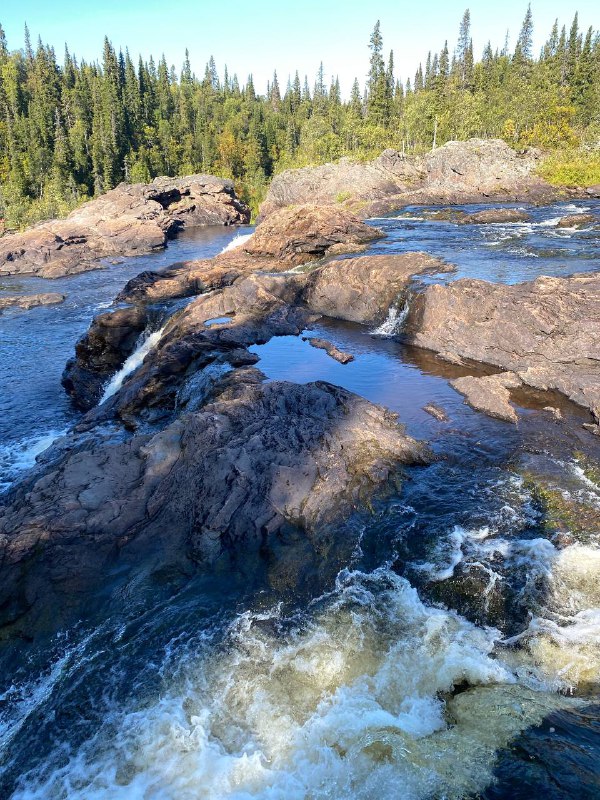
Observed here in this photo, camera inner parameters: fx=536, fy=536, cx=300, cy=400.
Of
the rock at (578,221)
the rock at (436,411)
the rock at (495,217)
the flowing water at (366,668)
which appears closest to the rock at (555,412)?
the flowing water at (366,668)

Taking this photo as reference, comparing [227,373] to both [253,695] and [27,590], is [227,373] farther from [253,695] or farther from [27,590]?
[253,695]

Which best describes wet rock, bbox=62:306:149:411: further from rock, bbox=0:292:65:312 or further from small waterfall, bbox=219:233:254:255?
rock, bbox=0:292:65:312

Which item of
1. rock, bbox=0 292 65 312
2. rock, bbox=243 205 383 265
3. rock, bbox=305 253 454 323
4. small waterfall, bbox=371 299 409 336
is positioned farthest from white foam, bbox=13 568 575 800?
rock, bbox=0 292 65 312

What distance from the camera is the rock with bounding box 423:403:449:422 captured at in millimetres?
12084

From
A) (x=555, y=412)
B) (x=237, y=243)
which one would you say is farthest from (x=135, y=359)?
(x=237, y=243)

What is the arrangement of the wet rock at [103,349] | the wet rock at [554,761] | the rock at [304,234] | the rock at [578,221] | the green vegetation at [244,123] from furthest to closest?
the green vegetation at [244,123] < the rock at [578,221] < the rock at [304,234] < the wet rock at [103,349] < the wet rock at [554,761]

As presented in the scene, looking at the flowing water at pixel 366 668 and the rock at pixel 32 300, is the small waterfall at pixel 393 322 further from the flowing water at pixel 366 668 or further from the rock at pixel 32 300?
the rock at pixel 32 300

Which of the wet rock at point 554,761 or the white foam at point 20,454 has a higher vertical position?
the wet rock at point 554,761

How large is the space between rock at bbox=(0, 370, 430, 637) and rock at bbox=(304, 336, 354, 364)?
15.9 ft

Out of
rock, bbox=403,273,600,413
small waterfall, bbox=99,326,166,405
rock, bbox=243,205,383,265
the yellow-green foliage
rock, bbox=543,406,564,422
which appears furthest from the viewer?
the yellow-green foliage

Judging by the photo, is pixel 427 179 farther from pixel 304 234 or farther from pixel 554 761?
pixel 554 761

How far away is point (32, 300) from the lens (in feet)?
108

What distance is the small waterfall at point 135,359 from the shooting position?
18741 millimetres

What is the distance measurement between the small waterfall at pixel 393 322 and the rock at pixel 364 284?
0.32 meters
